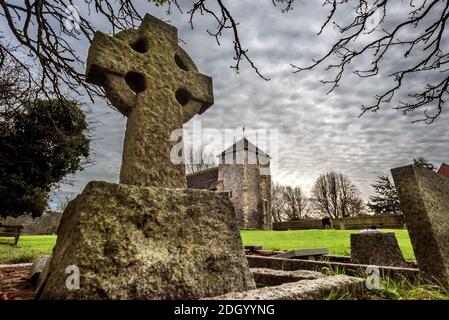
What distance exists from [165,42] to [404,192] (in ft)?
10.8

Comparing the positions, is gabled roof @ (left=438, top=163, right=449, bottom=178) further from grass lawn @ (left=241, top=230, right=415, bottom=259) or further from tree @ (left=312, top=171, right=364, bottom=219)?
tree @ (left=312, top=171, right=364, bottom=219)

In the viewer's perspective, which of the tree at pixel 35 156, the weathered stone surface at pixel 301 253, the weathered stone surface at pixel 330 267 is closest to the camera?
Result: the weathered stone surface at pixel 330 267

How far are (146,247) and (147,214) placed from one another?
0.24m

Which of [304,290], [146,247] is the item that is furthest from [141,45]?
[304,290]

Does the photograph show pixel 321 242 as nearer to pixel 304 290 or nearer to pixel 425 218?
pixel 425 218

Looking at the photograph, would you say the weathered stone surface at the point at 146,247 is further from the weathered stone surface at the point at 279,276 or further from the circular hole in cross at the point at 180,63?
the circular hole in cross at the point at 180,63

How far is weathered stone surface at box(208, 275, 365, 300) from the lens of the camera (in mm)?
1579

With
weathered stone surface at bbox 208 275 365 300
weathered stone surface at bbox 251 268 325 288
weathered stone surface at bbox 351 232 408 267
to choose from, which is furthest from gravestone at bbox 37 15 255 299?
weathered stone surface at bbox 351 232 408 267

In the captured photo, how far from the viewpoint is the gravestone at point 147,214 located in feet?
5.44

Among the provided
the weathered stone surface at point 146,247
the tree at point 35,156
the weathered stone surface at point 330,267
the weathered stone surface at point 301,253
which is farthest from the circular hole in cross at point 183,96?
the tree at point 35,156

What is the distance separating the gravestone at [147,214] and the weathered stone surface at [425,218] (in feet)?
7.00

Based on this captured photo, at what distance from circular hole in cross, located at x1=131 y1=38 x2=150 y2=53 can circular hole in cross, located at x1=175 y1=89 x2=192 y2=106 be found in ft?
1.83
